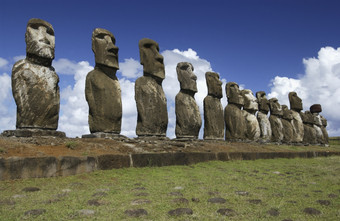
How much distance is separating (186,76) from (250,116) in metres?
6.21

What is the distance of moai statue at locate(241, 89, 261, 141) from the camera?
16016 mm

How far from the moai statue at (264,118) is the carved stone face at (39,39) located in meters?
13.2

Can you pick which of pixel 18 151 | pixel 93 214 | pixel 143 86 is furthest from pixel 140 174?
pixel 143 86

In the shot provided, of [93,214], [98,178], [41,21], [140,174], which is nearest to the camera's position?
[93,214]

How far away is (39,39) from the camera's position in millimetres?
7535

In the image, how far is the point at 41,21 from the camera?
306 inches

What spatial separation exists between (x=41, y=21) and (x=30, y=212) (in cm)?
609

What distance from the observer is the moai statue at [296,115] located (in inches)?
815

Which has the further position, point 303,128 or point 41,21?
point 303,128

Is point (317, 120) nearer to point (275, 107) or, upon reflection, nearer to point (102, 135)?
point (275, 107)

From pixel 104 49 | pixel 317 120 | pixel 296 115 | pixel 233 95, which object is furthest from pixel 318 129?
pixel 104 49

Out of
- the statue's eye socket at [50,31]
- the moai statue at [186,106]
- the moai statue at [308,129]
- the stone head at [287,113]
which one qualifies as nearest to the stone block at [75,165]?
the statue's eye socket at [50,31]

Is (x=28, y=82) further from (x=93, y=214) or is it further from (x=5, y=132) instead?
(x=93, y=214)

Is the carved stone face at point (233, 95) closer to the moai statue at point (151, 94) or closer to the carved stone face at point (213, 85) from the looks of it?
the carved stone face at point (213, 85)
